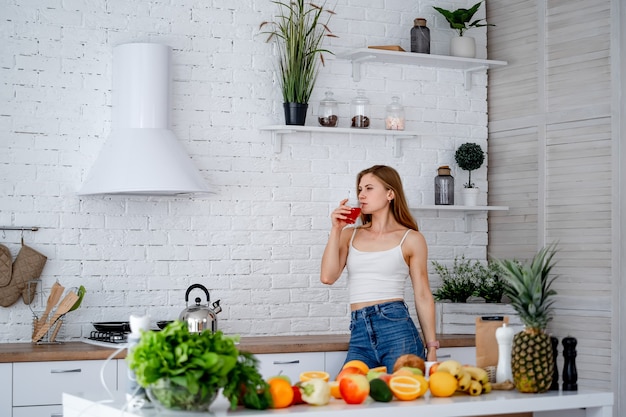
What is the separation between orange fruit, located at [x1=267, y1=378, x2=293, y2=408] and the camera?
8.49 feet

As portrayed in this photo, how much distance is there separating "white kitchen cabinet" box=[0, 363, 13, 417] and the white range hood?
3.08 ft

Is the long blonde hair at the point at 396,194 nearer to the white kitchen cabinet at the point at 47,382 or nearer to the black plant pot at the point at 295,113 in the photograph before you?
the black plant pot at the point at 295,113

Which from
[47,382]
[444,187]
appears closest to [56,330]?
[47,382]

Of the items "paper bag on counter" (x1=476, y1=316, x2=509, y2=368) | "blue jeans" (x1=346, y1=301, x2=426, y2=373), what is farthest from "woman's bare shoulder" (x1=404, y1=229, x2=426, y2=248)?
"paper bag on counter" (x1=476, y1=316, x2=509, y2=368)

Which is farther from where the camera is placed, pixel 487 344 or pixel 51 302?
pixel 51 302

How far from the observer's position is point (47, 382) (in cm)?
418

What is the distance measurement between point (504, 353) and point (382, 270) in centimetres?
146

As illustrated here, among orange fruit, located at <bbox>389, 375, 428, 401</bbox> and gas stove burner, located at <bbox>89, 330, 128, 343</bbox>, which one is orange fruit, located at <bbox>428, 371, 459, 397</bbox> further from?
gas stove burner, located at <bbox>89, 330, 128, 343</bbox>

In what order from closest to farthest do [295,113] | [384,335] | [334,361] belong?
[384,335] < [334,361] < [295,113]

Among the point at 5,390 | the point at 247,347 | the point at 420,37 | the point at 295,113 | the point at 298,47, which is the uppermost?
the point at 420,37

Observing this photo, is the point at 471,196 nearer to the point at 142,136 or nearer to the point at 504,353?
the point at 142,136

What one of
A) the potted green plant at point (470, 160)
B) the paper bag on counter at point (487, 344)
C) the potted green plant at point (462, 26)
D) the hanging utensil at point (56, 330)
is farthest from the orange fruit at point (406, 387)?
the potted green plant at point (462, 26)

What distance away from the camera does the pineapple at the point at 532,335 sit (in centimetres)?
294

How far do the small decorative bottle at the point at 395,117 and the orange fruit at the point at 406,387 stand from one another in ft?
9.06
